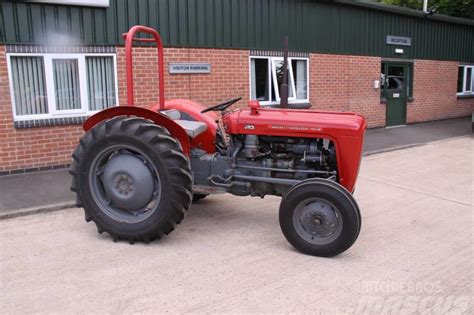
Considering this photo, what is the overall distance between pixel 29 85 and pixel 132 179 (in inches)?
148

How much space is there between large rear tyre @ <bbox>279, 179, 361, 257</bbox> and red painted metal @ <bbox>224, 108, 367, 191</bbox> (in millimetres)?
401

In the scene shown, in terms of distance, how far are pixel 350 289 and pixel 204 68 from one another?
19.7ft

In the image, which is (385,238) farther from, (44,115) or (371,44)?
(371,44)

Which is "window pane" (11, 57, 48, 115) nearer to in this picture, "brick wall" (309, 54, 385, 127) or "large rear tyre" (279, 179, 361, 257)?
"large rear tyre" (279, 179, 361, 257)

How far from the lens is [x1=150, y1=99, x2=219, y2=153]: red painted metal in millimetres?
4809

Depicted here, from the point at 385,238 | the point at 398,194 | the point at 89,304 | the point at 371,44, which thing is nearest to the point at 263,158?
the point at 385,238

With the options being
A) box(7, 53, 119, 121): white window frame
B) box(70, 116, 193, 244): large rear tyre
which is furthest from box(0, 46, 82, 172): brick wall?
box(70, 116, 193, 244): large rear tyre

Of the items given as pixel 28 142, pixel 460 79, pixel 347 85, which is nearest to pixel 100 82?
pixel 28 142

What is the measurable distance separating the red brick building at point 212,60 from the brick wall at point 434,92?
59mm

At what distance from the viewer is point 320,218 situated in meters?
3.78

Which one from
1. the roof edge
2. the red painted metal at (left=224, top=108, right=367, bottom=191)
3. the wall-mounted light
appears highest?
the roof edge

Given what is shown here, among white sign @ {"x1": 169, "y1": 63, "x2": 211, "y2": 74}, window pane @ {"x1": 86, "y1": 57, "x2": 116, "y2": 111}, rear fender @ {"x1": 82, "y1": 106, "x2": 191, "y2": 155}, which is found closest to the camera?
rear fender @ {"x1": 82, "y1": 106, "x2": 191, "y2": 155}

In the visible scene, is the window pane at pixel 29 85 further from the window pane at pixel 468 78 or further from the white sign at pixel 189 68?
the window pane at pixel 468 78

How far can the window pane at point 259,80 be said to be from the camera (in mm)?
9445
